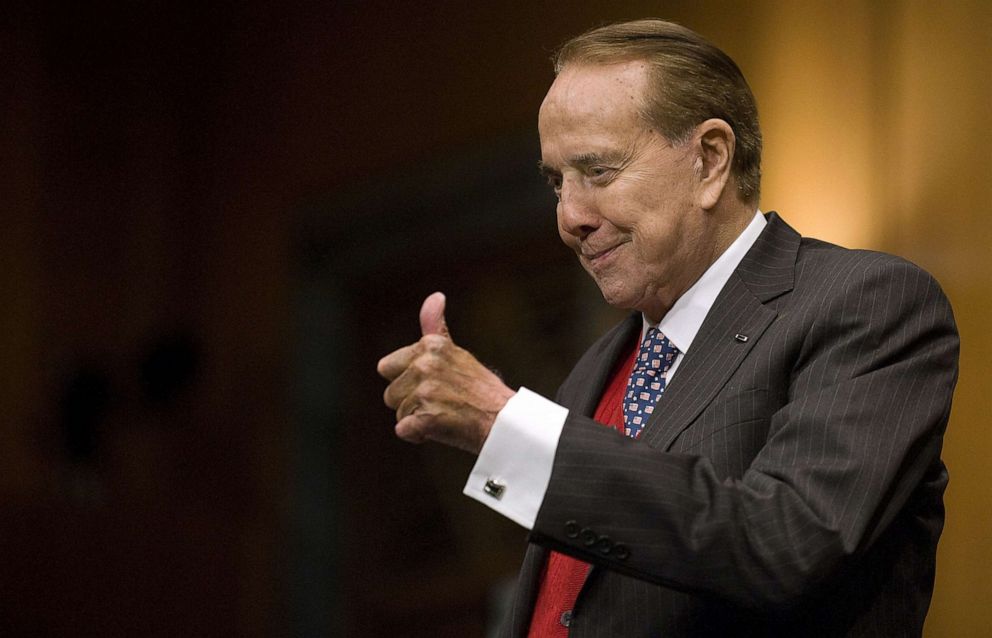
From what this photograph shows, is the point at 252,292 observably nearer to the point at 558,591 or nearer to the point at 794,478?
the point at 558,591

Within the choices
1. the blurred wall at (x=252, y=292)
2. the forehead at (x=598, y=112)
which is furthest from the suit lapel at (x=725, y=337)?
the blurred wall at (x=252, y=292)

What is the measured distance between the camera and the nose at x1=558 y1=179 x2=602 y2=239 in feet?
5.27

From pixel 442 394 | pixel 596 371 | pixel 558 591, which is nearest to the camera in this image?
pixel 442 394

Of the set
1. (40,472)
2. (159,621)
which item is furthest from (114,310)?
(159,621)

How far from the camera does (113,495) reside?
12.8 ft

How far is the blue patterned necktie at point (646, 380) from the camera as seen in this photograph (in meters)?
1.59

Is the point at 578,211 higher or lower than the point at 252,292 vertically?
higher

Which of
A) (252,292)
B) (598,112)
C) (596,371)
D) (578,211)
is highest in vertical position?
(598,112)

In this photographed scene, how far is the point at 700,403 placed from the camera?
4.65 ft

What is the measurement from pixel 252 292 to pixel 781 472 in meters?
2.73

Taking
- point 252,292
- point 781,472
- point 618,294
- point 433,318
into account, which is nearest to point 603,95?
point 618,294

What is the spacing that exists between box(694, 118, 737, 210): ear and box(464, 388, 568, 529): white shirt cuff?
525 mm

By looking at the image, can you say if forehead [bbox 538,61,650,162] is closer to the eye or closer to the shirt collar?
the eye

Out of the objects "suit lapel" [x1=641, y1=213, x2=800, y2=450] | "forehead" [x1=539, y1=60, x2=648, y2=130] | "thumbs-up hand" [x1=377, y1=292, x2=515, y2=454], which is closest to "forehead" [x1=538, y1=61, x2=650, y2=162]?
"forehead" [x1=539, y1=60, x2=648, y2=130]
